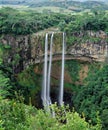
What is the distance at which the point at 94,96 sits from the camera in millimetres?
23656

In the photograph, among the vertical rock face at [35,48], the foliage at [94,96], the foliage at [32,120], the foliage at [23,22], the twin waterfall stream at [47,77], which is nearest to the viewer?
the foliage at [32,120]

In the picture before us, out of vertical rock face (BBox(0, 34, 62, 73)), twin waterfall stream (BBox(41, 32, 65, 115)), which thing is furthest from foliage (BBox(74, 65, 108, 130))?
vertical rock face (BBox(0, 34, 62, 73))

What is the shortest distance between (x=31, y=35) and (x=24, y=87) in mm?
4111

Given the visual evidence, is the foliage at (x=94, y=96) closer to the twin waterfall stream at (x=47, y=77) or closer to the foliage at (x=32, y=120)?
the twin waterfall stream at (x=47, y=77)

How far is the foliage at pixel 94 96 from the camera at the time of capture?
22.3 meters

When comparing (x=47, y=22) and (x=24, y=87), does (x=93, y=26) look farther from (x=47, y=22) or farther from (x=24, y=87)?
(x=24, y=87)

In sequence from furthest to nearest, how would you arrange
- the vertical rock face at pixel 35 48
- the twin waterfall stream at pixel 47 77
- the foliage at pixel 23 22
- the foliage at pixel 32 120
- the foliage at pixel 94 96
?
the foliage at pixel 23 22, the vertical rock face at pixel 35 48, the twin waterfall stream at pixel 47 77, the foliage at pixel 94 96, the foliage at pixel 32 120

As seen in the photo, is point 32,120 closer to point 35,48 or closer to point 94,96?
point 94,96

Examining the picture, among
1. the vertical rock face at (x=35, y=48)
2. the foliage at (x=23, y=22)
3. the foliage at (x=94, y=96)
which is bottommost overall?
the foliage at (x=94, y=96)

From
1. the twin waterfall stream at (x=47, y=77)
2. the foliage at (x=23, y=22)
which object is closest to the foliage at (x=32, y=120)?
the twin waterfall stream at (x=47, y=77)

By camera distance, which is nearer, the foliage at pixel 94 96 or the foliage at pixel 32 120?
the foliage at pixel 32 120

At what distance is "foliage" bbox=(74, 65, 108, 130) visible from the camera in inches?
878

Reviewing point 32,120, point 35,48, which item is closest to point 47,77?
point 35,48

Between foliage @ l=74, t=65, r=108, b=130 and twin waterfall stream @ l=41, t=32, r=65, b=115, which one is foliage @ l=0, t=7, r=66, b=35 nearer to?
twin waterfall stream @ l=41, t=32, r=65, b=115
